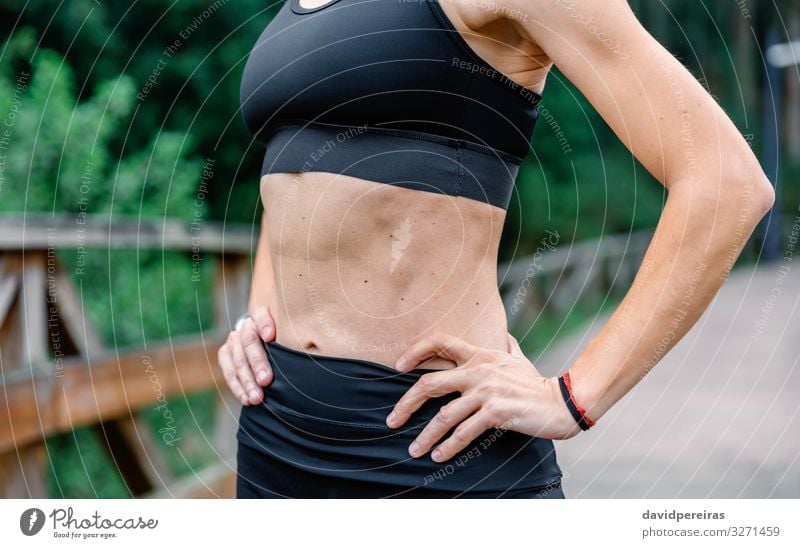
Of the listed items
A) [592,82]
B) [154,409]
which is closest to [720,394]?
[154,409]

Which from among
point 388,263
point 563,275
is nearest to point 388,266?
point 388,263

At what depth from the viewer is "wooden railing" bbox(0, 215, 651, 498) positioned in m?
1.86

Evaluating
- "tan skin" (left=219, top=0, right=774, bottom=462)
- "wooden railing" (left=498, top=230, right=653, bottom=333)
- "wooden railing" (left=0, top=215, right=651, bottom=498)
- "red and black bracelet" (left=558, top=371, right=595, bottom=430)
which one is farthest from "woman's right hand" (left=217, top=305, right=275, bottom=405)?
"wooden railing" (left=498, top=230, right=653, bottom=333)

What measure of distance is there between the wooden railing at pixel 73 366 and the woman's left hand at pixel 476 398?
114 centimetres

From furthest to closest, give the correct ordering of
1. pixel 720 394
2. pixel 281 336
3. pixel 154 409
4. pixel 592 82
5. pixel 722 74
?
1. pixel 722 74
2. pixel 720 394
3. pixel 154 409
4. pixel 281 336
5. pixel 592 82

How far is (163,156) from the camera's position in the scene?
2.81 meters

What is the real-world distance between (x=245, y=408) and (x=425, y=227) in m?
0.39

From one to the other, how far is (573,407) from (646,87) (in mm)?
356

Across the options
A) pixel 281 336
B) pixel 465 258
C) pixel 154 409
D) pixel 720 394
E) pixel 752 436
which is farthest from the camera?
pixel 720 394

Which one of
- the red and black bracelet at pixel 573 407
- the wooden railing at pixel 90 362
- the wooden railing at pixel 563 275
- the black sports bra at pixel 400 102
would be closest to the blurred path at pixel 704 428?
the wooden railing at pixel 563 275

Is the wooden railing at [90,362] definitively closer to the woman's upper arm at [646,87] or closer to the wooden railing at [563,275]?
the woman's upper arm at [646,87]

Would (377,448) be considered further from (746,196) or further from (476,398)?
(746,196)

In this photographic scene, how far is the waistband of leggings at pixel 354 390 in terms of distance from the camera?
40.7 inches
